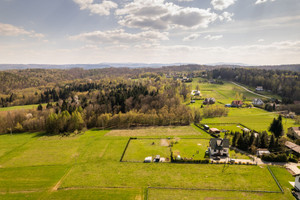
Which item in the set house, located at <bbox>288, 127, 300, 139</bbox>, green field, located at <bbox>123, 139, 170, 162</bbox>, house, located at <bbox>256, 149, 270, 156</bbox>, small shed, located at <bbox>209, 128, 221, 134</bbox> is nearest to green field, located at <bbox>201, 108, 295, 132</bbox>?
house, located at <bbox>288, 127, 300, 139</bbox>

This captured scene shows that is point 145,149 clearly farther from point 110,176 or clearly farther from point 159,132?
point 159,132

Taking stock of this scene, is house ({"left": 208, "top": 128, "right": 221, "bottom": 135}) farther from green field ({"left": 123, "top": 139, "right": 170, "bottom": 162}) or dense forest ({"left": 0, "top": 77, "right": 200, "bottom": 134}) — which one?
green field ({"left": 123, "top": 139, "right": 170, "bottom": 162})

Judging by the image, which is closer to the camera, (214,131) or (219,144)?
(219,144)

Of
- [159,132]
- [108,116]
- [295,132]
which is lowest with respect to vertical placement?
[159,132]

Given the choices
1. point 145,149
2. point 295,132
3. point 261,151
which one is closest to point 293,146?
point 261,151

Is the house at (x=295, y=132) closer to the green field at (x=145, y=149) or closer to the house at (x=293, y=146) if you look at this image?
the house at (x=293, y=146)

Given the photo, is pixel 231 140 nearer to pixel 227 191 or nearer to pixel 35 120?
pixel 227 191

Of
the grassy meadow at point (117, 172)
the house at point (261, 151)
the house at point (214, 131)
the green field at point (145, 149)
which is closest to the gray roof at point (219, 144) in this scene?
the grassy meadow at point (117, 172)

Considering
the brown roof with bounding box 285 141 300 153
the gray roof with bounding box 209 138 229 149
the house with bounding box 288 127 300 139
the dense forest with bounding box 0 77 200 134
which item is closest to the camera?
the brown roof with bounding box 285 141 300 153

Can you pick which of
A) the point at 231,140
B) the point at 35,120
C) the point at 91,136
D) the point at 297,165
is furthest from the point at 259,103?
the point at 35,120
